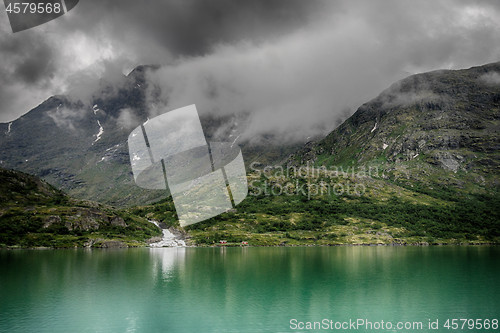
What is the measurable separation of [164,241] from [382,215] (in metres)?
119

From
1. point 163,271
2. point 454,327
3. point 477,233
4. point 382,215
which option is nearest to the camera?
point 454,327

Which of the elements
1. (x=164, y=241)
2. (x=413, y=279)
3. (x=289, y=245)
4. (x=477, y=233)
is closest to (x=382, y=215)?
(x=477, y=233)

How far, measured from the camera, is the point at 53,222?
135 metres

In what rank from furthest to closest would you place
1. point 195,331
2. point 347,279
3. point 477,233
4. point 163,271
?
1. point 477,233
2. point 163,271
3. point 347,279
4. point 195,331

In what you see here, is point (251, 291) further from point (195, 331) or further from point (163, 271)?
point (163, 271)

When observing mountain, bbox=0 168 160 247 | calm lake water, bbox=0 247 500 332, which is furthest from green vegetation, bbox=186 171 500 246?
calm lake water, bbox=0 247 500 332

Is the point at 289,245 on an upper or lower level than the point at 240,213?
lower

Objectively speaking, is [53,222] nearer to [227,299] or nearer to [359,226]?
[227,299]

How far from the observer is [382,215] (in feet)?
611

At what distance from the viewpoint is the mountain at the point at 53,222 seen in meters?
123

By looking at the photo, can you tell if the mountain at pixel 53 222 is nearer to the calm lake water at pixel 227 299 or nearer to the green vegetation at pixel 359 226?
the green vegetation at pixel 359 226

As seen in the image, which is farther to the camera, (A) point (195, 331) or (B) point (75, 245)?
(B) point (75, 245)

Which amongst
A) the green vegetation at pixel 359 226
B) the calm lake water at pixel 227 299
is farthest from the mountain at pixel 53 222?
the calm lake water at pixel 227 299

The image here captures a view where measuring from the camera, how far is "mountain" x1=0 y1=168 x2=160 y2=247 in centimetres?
12269
